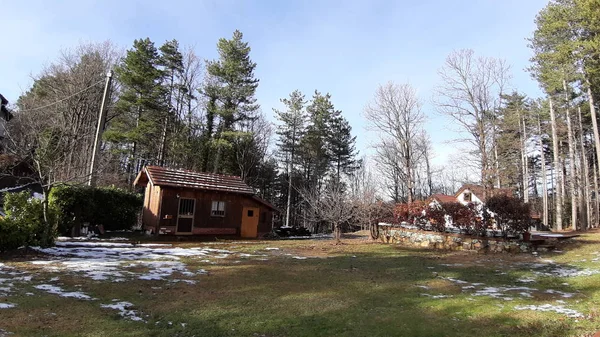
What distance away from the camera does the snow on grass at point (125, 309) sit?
5.25 metres

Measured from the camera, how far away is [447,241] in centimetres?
1617

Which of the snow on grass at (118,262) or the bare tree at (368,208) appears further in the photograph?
the bare tree at (368,208)

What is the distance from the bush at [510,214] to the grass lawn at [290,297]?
10.6 feet

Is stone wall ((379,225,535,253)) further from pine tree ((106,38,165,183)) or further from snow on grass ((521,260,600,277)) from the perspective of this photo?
pine tree ((106,38,165,183))

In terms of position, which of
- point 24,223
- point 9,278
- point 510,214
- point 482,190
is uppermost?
point 482,190

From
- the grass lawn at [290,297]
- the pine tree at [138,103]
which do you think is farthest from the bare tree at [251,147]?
the grass lawn at [290,297]

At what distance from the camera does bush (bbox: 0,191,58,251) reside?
995cm

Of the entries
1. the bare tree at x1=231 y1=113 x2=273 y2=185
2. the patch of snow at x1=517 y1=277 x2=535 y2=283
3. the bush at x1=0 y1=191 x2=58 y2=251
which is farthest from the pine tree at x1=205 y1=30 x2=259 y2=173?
the patch of snow at x1=517 y1=277 x2=535 y2=283

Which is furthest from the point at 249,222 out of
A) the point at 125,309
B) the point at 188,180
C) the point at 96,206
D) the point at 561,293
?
the point at 561,293

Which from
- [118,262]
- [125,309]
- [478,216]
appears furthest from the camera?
[478,216]

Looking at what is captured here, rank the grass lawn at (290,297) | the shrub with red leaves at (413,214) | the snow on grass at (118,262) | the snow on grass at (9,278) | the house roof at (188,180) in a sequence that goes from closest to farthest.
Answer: the grass lawn at (290,297)
the snow on grass at (9,278)
the snow on grass at (118,262)
the shrub with red leaves at (413,214)
the house roof at (188,180)

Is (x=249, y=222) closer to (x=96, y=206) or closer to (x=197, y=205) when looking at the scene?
(x=197, y=205)

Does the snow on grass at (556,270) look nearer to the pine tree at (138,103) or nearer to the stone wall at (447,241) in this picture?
the stone wall at (447,241)

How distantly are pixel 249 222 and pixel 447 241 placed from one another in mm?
11473
